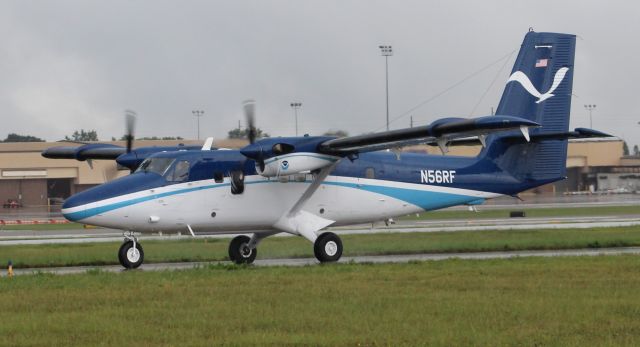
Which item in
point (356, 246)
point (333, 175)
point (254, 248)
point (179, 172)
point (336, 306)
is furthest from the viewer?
point (356, 246)

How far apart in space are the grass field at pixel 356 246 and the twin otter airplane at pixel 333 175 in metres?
3.14

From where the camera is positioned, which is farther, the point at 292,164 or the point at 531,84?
the point at 531,84

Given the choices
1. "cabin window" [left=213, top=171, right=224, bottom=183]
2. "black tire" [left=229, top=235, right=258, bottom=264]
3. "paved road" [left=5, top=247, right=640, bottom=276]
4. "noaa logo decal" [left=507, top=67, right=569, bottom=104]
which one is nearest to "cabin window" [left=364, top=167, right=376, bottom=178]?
"paved road" [left=5, top=247, right=640, bottom=276]

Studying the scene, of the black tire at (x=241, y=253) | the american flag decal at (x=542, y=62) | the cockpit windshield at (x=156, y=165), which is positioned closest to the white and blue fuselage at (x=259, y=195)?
the cockpit windshield at (x=156, y=165)

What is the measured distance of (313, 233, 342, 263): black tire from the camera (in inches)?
1035

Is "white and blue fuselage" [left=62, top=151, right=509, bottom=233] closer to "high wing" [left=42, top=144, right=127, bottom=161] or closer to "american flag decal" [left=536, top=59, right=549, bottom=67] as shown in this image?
"american flag decal" [left=536, top=59, right=549, bottom=67]

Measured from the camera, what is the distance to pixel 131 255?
82.0 ft

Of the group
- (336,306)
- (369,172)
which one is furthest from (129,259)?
(336,306)

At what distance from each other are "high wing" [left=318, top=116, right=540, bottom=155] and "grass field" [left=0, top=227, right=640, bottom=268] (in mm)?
5876

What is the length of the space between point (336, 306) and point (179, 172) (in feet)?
33.2

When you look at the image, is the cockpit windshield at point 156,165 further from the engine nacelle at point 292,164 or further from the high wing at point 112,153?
the engine nacelle at point 292,164

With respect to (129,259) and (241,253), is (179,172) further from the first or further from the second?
(241,253)

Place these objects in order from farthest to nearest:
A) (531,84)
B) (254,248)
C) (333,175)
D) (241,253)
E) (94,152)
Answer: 1. (94,152)
2. (531,84)
3. (254,248)
4. (241,253)
5. (333,175)

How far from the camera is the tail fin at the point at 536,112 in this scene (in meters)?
29.3
